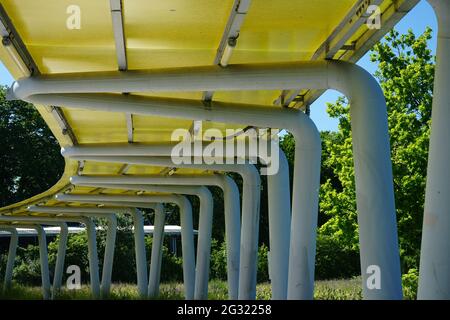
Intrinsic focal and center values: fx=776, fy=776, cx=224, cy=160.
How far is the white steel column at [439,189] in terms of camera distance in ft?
23.7

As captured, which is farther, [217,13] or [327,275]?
[327,275]

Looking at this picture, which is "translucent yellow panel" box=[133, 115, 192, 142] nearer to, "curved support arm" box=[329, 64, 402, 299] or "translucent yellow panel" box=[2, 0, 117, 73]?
"translucent yellow panel" box=[2, 0, 117, 73]

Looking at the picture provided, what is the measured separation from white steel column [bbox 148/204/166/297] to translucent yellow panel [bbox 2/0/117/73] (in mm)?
19229

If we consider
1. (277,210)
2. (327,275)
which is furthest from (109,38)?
(327,275)

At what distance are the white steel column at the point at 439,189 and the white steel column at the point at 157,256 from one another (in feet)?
75.9

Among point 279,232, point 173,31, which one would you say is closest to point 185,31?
point 173,31

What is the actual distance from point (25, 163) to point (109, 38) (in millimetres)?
52703

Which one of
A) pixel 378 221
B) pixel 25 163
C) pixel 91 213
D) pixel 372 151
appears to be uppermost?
pixel 25 163

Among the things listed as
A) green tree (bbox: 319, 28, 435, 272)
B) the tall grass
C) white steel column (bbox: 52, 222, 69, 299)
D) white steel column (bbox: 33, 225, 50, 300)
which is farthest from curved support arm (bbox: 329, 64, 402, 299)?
white steel column (bbox: 33, 225, 50, 300)

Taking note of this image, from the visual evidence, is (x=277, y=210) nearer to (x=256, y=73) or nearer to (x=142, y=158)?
(x=142, y=158)

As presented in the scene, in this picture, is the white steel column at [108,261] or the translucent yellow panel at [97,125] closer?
the translucent yellow panel at [97,125]

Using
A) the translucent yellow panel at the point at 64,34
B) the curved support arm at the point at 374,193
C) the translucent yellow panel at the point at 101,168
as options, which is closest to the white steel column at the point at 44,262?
the translucent yellow panel at the point at 101,168

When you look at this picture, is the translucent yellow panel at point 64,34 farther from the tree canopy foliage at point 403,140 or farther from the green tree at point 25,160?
the green tree at point 25,160

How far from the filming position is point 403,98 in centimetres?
3036
